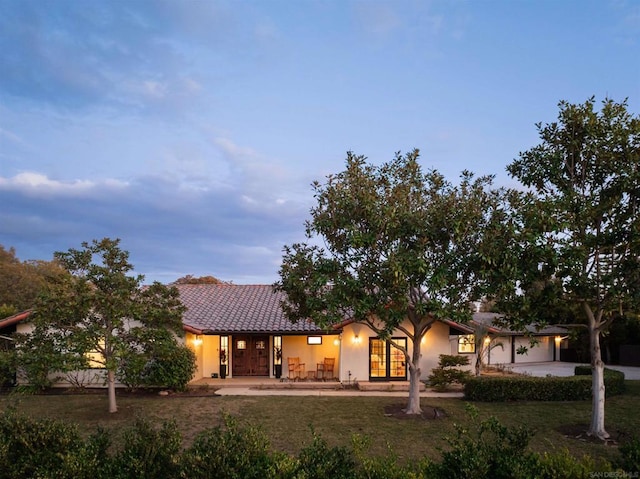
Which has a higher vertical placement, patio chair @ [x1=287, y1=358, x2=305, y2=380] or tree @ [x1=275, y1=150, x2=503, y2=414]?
tree @ [x1=275, y1=150, x2=503, y2=414]

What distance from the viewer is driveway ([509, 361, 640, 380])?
2538 cm

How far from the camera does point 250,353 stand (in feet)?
73.5

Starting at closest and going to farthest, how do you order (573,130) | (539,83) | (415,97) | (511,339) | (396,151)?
1. (573,130)
2. (396,151)
3. (539,83)
4. (415,97)
5. (511,339)

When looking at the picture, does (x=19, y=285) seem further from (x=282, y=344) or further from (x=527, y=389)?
(x=527, y=389)

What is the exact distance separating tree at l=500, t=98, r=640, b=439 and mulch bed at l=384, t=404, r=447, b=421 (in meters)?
4.13

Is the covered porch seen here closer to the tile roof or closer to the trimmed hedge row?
the tile roof

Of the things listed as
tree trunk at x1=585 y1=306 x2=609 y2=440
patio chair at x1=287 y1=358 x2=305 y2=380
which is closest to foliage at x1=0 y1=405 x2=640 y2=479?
tree trunk at x1=585 y1=306 x2=609 y2=440

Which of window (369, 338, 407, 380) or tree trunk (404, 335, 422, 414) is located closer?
tree trunk (404, 335, 422, 414)

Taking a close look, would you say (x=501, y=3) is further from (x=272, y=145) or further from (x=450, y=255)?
(x=272, y=145)

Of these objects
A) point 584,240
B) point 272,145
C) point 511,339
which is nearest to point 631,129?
point 584,240

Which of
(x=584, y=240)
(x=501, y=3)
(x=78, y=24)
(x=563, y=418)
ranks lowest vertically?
(x=563, y=418)

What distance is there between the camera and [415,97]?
1778cm

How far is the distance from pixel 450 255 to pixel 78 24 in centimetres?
1246

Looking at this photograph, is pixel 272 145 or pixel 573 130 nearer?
pixel 573 130
